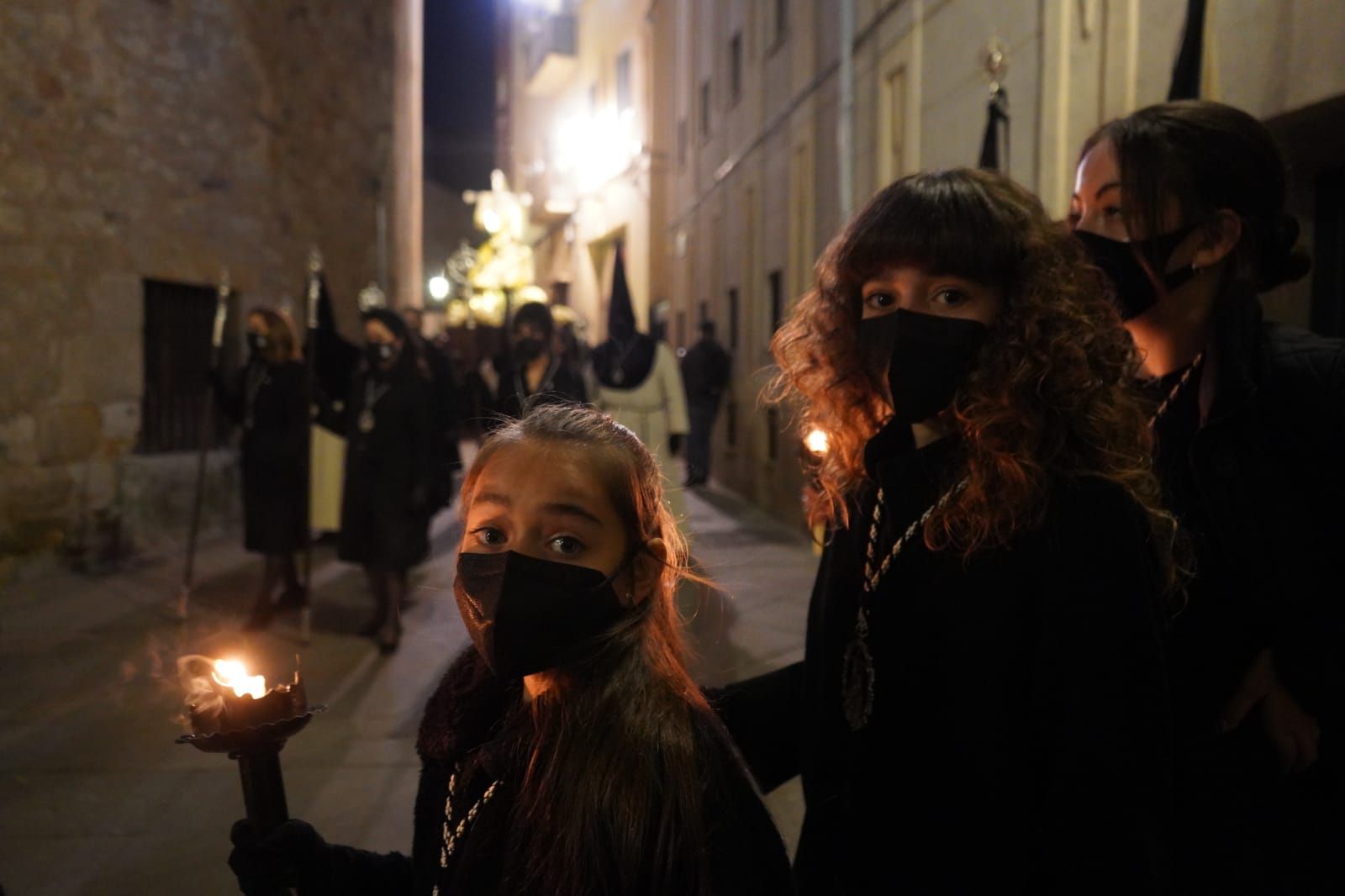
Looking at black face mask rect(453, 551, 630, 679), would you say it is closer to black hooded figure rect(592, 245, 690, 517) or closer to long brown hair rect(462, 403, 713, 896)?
long brown hair rect(462, 403, 713, 896)

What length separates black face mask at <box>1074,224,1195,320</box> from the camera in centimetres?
181

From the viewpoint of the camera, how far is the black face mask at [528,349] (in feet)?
20.1

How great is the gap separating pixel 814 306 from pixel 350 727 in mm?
3416

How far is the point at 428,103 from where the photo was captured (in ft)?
148

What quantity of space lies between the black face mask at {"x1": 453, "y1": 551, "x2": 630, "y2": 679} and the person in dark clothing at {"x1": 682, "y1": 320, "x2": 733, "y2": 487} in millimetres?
11062

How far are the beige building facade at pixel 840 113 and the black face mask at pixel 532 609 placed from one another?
969 mm

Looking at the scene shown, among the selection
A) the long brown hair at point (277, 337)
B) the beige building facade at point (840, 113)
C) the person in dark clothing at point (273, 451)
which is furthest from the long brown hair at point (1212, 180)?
the long brown hair at point (277, 337)

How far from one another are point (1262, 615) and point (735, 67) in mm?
12977

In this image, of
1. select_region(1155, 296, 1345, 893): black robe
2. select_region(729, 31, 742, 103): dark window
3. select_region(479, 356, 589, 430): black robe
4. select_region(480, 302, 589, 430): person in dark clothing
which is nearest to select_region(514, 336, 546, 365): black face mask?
select_region(480, 302, 589, 430): person in dark clothing

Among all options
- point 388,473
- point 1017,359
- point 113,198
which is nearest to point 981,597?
point 1017,359

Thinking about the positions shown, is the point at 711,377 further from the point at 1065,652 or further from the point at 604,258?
the point at 604,258

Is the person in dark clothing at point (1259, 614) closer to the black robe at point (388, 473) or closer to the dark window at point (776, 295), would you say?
the black robe at point (388, 473)

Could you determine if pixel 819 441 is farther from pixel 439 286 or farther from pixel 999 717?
pixel 439 286

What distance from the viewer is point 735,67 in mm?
13383
